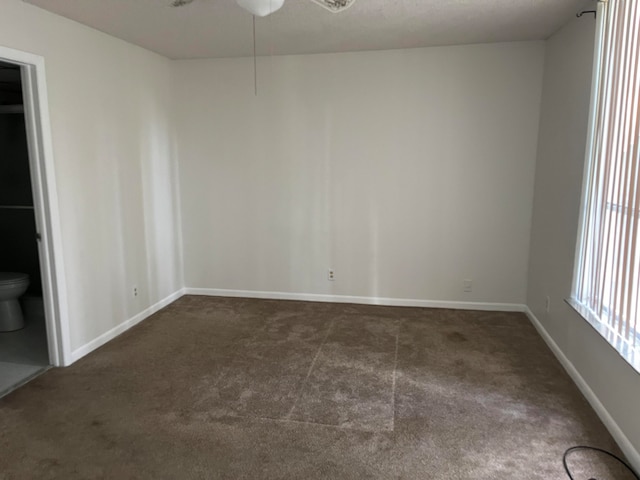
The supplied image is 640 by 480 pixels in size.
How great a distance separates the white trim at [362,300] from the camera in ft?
14.5

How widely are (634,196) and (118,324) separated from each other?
3.76 m

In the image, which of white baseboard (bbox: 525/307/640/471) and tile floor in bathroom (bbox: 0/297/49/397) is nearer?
white baseboard (bbox: 525/307/640/471)

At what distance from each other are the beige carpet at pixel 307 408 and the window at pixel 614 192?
593 millimetres

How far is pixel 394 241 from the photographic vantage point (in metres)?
4.52

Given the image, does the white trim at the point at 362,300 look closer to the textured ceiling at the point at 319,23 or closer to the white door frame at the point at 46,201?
the white door frame at the point at 46,201

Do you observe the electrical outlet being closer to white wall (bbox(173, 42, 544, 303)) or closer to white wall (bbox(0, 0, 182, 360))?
white wall (bbox(173, 42, 544, 303))

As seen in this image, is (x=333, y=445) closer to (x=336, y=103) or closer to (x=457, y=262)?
(x=457, y=262)

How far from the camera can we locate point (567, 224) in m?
3.26

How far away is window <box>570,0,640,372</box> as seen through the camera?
2.30 m

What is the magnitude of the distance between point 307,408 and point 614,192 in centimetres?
211

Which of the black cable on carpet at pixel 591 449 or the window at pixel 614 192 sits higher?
the window at pixel 614 192

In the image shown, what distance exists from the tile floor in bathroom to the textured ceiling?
7.94ft

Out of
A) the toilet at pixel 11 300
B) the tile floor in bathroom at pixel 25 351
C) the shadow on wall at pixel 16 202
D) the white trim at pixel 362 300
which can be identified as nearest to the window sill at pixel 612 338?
the white trim at pixel 362 300

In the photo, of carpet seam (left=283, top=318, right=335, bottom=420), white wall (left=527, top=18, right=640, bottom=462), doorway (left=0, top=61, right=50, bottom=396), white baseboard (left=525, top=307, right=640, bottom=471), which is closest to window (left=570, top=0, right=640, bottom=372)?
white wall (left=527, top=18, right=640, bottom=462)
